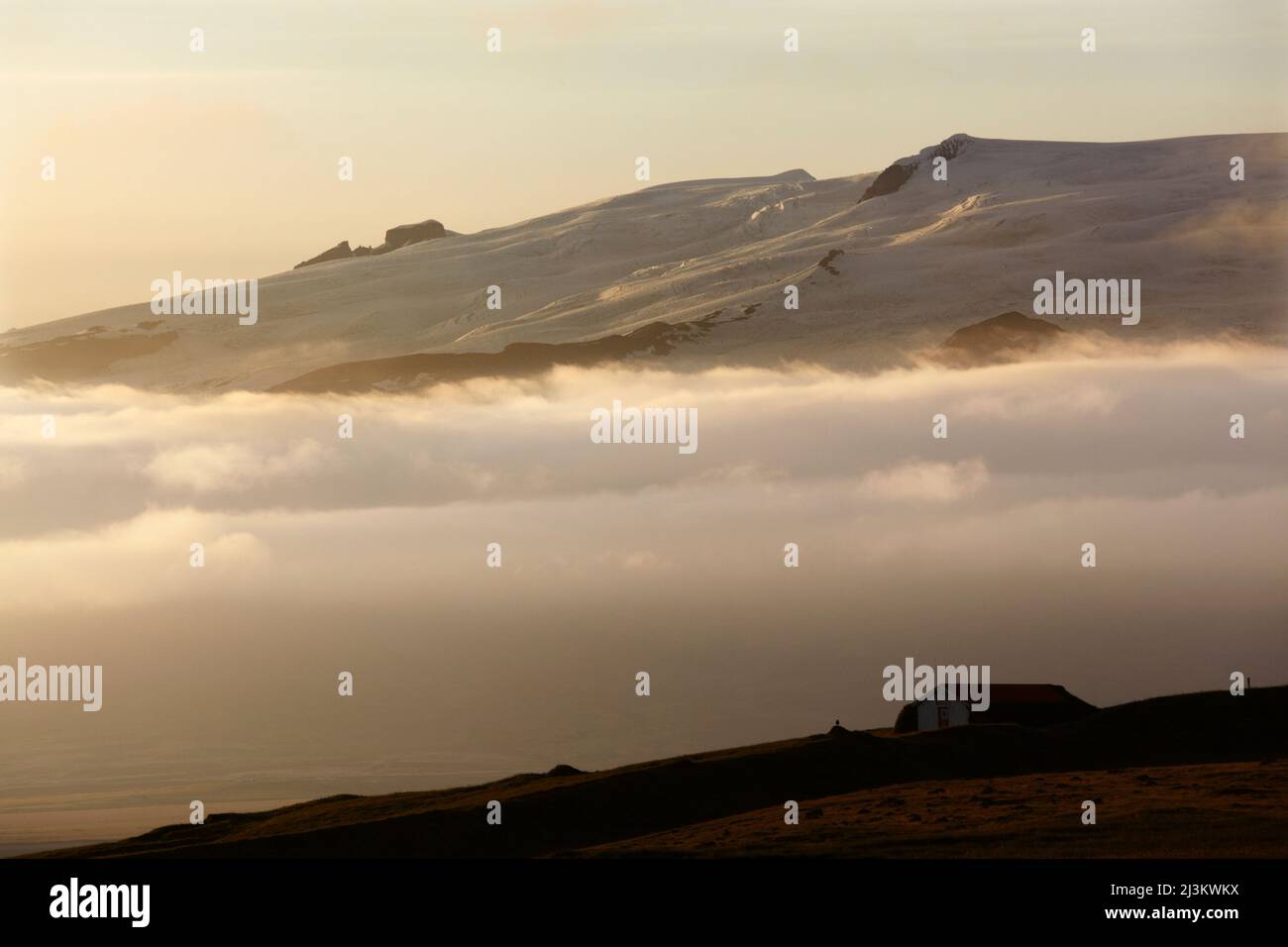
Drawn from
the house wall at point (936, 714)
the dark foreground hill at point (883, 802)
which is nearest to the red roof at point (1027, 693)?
the house wall at point (936, 714)

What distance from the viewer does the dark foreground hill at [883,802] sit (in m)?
61.4

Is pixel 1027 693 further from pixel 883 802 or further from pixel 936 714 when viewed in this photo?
pixel 883 802

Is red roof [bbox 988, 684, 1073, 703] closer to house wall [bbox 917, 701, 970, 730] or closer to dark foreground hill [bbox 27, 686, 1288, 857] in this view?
house wall [bbox 917, 701, 970, 730]

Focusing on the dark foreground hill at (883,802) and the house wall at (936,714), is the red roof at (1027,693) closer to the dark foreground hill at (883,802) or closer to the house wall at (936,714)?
the house wall at (936,714)

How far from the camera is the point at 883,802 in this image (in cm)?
6838

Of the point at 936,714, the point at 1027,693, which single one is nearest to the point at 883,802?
the point at 936,714

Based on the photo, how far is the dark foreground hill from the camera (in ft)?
201
